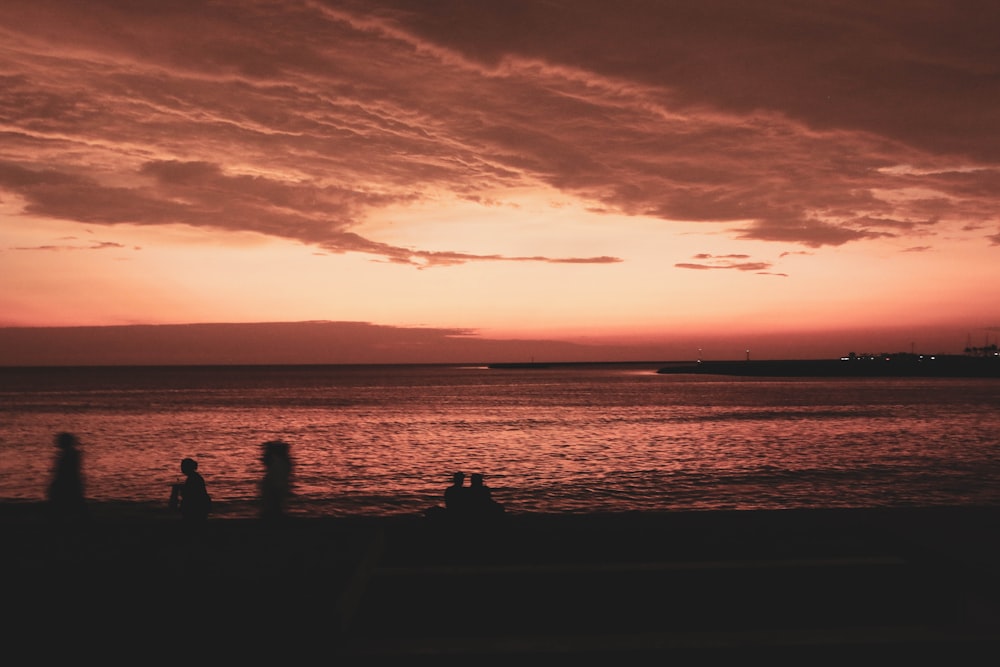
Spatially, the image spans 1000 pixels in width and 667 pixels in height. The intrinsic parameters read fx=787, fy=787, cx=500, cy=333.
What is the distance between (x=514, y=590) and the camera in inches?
→ 299

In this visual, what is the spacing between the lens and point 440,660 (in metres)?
5.98

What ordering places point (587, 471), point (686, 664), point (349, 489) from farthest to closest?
1. point (587, 471)
2. point (349, 489)
3. point (686, 664)

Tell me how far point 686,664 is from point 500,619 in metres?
1.75

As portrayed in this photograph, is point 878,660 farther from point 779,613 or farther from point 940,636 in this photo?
point 779,613

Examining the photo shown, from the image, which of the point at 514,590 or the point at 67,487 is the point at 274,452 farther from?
the point at 514,590

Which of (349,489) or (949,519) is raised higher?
(949,519)

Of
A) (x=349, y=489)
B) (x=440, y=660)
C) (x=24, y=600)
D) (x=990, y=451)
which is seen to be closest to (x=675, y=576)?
(x=440, y=660)

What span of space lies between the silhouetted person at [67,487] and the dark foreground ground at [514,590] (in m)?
0.91

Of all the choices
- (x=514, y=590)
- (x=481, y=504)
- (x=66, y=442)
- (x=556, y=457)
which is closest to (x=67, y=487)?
(x=66, y=442)

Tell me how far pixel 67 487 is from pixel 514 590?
734 cm

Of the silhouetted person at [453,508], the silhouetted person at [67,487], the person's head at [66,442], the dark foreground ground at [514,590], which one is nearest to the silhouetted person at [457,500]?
the silhouetted person at [453,508]

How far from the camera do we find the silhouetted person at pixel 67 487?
441 inches

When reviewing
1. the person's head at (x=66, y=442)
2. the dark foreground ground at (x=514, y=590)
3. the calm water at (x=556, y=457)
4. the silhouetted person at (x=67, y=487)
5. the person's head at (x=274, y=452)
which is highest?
the person's head at (x=66, y=442)

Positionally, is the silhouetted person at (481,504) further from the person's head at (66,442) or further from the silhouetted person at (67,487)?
the person's head at (66,442)
